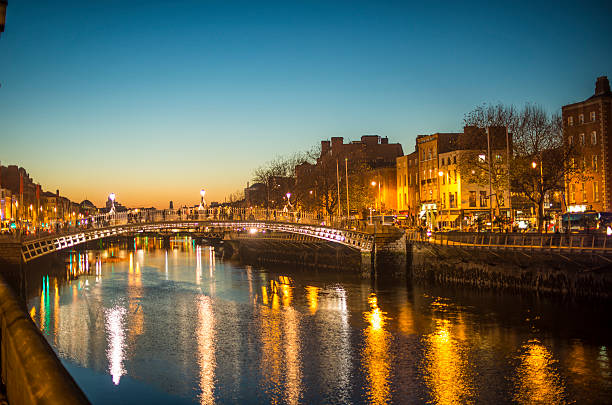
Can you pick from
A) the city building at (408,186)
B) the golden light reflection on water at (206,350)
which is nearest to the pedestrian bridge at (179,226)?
the golden light reflection on water at (206,350)

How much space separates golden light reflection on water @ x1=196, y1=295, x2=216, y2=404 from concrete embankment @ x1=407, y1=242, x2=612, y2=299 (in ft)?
54.2

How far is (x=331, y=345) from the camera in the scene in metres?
26.7

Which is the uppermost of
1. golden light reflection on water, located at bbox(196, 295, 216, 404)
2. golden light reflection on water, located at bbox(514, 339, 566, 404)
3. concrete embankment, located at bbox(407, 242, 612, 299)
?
concrete embankment, located at bbox(407, 242, 612, 299)

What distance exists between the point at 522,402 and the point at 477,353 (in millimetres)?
6024

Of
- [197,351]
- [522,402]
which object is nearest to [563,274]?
[522,402]

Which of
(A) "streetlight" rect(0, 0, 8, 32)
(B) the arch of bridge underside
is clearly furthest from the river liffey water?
(A) "streetlight" rect(0, 0, 8, 32)

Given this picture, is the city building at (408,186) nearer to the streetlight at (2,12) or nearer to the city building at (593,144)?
the city building at (593,144)

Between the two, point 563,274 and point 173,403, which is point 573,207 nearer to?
point 563,274

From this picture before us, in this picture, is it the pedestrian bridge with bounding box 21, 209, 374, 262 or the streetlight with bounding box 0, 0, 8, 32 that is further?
the pedestrian bridge with bounding box 21, 209, 374, 262

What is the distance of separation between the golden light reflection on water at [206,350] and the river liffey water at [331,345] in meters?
0.06

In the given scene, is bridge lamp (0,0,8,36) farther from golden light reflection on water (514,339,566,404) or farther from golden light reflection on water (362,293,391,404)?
golden light reflection on water (514,339,566,404)

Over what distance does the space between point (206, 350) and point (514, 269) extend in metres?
20.3

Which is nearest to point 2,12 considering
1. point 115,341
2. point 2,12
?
point 2,12

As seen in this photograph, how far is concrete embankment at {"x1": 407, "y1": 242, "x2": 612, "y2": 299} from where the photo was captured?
31.7m
